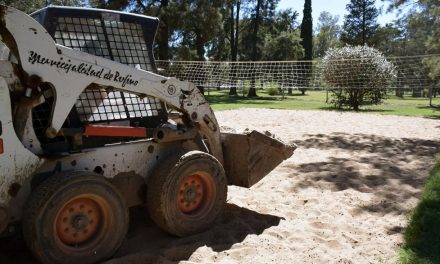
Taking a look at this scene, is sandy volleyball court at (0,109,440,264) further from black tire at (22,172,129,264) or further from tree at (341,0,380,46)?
tree at (341,0,380,46)

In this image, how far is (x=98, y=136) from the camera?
379cm

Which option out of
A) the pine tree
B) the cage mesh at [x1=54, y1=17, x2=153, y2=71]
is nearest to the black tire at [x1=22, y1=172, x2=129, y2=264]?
the cage mesh at [x1=54, y1=17, x2=153, y2=71]

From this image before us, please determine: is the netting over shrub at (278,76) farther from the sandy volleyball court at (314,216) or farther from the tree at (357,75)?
the sandy volleyball court at (314,216)

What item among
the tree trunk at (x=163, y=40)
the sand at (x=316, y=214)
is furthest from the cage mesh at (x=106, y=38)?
the tree trunk at (x=163, y=40)

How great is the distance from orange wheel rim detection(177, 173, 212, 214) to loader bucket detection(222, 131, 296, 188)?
584mm

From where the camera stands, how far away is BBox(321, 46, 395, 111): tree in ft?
63.7

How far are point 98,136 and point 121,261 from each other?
104 cm

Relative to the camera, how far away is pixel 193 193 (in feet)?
13.8

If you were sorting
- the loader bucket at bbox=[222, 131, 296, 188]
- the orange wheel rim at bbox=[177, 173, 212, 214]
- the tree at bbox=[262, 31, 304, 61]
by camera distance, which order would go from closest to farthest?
the orange wheel rim at bbox=[177, 173, 212, 214] → the loader bucket at bbox=[222, 131, 296, 188] → the tree at bbox=[262, 31, 304, 61]

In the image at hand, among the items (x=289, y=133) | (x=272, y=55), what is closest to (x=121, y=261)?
(x=289, y=133)

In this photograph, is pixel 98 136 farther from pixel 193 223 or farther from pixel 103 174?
pixel 193 223

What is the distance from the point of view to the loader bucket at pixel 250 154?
4.75 m

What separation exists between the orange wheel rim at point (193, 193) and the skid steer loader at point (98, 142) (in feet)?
0.04

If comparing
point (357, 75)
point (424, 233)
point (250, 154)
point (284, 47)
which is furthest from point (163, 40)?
point (424, 233)
